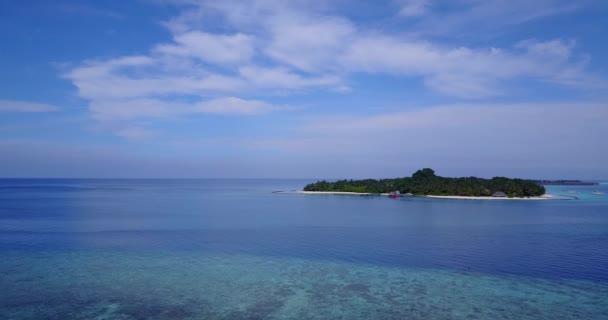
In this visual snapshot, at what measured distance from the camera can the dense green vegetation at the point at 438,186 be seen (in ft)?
285

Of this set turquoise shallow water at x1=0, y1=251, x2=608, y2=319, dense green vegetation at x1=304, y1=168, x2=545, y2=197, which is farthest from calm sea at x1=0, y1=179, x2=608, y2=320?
dense green vegetation at x1=304, y1=168, x2=545, y2=197

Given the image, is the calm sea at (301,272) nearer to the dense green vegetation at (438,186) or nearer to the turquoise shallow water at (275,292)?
the turquoise shallow water at (275,292)

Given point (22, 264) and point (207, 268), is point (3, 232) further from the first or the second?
point (207, 268)

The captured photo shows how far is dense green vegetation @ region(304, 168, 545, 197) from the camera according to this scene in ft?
285

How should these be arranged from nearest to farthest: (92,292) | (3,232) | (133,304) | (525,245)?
(133,304), (92,292), (525,245), (3,232)

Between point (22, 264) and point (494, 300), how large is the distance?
22.1 meters

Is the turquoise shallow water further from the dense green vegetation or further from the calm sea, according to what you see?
the dense green vegetation

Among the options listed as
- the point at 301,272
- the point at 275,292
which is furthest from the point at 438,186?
the point at 275,292

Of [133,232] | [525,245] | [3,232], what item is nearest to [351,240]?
[525,245]

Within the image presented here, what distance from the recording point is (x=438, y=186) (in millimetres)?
92312

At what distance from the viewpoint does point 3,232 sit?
33.4 meters

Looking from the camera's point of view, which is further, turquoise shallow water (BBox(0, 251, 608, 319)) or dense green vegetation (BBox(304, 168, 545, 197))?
dense green vegetation (BBox(304, 168, 545, 197))

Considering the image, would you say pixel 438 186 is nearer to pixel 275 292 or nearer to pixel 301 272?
pixel 301 272

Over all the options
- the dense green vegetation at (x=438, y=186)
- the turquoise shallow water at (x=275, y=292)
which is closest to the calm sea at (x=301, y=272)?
the turquoise shallow water at (x=275, y=292)
